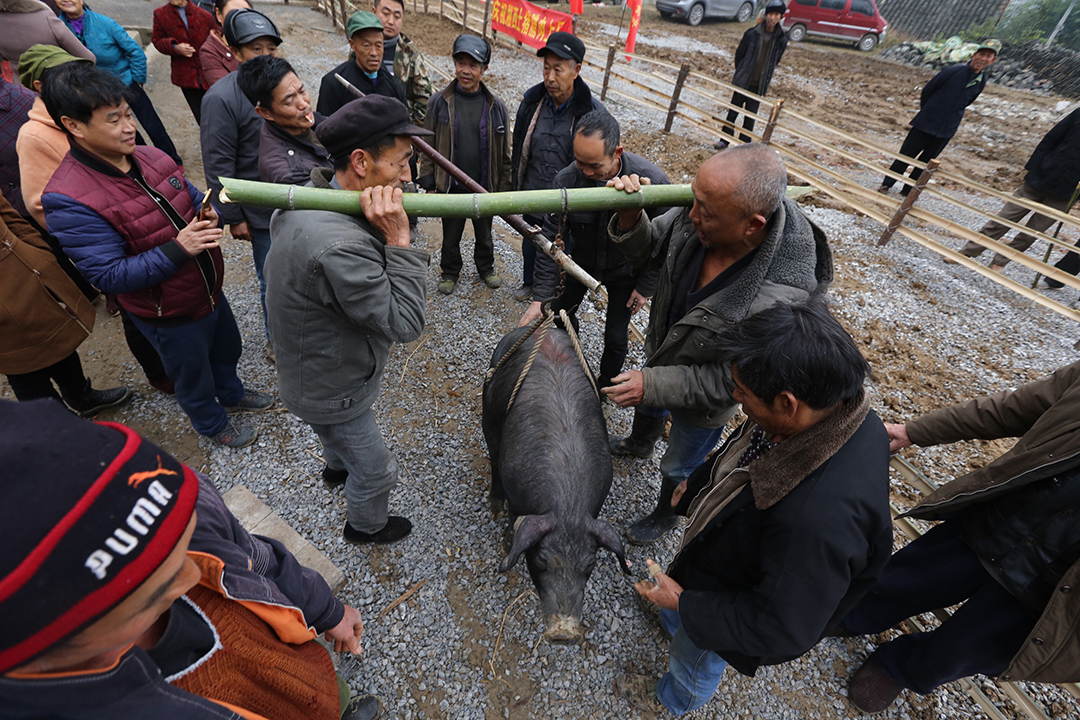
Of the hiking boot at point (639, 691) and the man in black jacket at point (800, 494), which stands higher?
the man in black jacket at point (800, 494)

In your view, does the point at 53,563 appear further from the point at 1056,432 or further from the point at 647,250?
the point at 1056,432

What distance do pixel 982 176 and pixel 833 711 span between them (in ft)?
45.9

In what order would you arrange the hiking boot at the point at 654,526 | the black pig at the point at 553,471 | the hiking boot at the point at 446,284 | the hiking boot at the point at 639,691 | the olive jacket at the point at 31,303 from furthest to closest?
the hiking boot at the point at 446,284
the hiking boot at the point at 654,526
the olive jacket at the point at 31,303
the hiking boot at the point at 639,691
the black pig at the point at 553,471

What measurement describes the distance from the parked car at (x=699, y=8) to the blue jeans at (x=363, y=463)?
29.5 metres

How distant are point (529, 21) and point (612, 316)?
1396 cm

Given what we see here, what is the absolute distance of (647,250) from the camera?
3.49m

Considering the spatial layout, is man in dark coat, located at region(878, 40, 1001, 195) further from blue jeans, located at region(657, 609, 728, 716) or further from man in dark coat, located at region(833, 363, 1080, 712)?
blue jeans, located at region(657, 609, 728, 716)

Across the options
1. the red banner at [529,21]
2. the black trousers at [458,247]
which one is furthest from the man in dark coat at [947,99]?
the red banner at [529,21]

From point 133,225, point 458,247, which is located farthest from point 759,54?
point 133,225

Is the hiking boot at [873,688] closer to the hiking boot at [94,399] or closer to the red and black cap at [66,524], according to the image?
the red and black cap at [66,524]

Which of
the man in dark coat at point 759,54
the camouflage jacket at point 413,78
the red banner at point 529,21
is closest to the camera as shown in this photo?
the camouflage jacket at point 413,78

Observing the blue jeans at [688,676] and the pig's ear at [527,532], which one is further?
the pig's ear at [527,532]

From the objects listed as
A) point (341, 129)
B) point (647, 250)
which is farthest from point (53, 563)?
point (647, 250)

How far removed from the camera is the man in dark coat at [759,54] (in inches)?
403
